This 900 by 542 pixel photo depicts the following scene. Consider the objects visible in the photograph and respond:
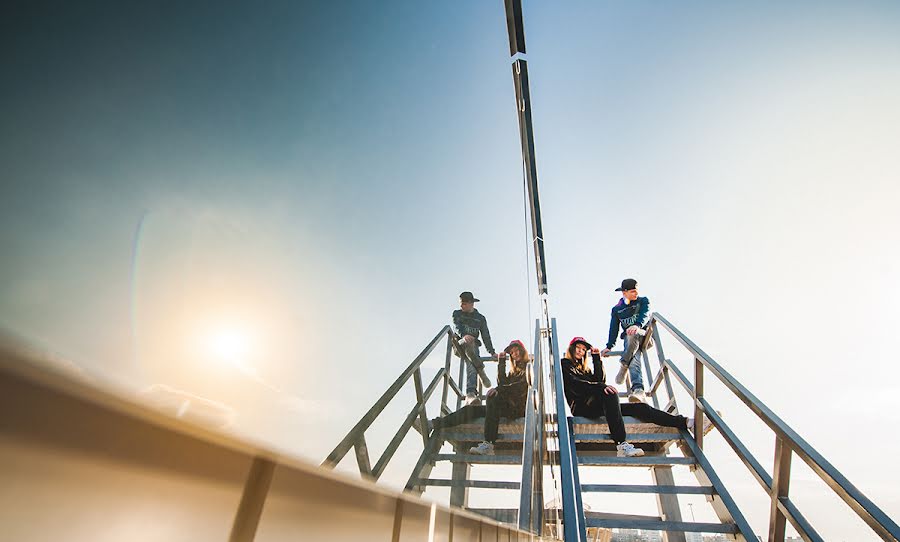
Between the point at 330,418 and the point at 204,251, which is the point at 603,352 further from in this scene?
the point at 204,251

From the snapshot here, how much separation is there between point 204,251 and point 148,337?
9 cm

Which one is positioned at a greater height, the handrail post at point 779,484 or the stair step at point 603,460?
the stair step at point 603,460

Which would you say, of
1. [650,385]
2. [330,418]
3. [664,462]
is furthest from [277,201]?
[650,385]

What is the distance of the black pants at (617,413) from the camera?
86.6 inches

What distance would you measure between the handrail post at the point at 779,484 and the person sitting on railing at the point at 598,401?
2.10 feet

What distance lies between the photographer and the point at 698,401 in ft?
6.84

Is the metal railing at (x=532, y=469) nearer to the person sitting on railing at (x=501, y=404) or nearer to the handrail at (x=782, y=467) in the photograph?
the person sitting on railing at (x=501, y=404)

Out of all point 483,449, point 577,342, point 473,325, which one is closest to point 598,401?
point 577,342

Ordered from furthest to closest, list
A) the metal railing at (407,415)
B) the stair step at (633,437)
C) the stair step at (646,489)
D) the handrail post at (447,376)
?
the handrail post at (447,376), the stair step at (633,437), the stair step at (646,489), the metal railing at (407,415)

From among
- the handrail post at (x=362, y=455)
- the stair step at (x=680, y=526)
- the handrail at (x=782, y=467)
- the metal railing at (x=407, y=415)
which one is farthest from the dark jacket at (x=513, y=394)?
the handrail post at (x=362, y=455)

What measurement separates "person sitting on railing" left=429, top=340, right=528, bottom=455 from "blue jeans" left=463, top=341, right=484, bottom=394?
285 millimetres

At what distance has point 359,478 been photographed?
0.32 metres

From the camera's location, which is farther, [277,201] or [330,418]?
[330,418]

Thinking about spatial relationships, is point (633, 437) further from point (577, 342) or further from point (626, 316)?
point (626, 316)
